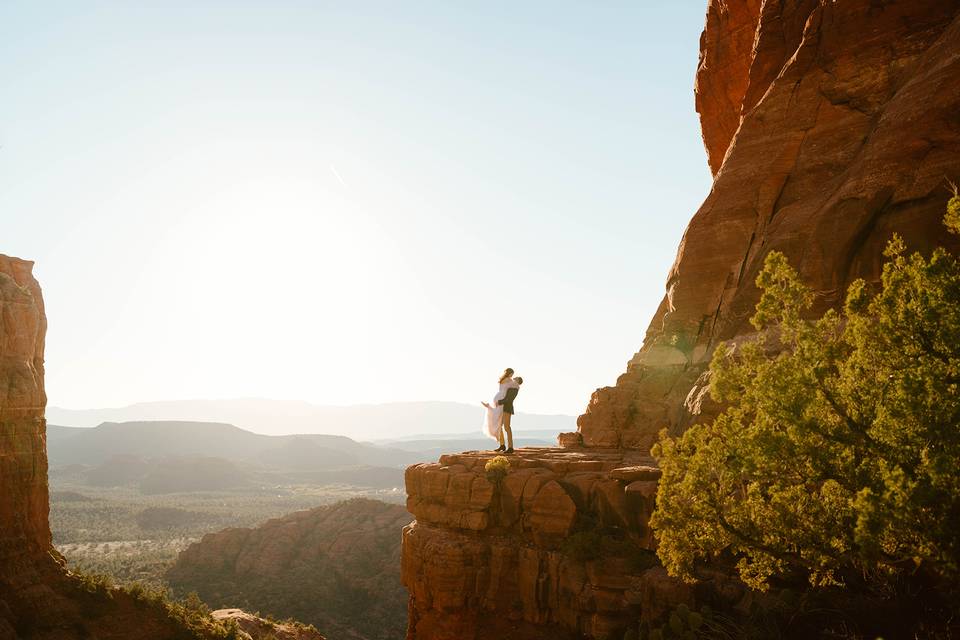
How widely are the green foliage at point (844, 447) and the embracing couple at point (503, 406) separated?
439 inches

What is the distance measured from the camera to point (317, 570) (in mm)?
59625

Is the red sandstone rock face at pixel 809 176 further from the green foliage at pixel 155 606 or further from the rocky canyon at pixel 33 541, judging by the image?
the rocky canyon at pixel 33 541

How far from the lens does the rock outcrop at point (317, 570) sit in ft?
166

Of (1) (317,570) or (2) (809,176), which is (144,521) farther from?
(2) (809,176)

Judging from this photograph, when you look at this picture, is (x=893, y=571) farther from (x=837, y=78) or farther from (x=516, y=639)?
(x=837, y=78)

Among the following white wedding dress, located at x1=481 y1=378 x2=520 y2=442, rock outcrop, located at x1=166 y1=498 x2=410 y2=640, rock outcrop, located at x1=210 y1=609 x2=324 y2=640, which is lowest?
rock outcrop, located at x1=166 y1=498 x2=410 y2=640

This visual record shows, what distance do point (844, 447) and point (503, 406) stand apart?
15014mm

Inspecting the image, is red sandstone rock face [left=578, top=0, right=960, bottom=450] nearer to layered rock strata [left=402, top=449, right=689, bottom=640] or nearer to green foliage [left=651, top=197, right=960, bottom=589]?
layered rock strata [left=402, top=449, right=689, bottom=640]

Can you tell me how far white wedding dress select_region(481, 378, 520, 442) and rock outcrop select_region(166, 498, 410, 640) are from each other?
1077 inches

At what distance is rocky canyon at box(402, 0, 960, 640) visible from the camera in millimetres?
19594

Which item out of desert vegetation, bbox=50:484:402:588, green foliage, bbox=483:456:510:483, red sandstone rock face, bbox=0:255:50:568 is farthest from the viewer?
desert vegetation, bbox=50:484:402:588

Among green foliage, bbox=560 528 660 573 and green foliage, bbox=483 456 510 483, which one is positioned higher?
green foliage, bbox=483 456 510 483

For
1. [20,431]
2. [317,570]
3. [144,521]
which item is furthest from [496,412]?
[144,521]

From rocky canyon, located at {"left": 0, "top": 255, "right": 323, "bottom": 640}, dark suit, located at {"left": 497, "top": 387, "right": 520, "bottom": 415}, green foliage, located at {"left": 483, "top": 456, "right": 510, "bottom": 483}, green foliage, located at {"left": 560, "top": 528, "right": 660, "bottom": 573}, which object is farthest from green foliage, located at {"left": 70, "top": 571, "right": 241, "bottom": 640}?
green foliage, located at {"left": 560, "top": 528, "right": 660, "bottom": 573}
